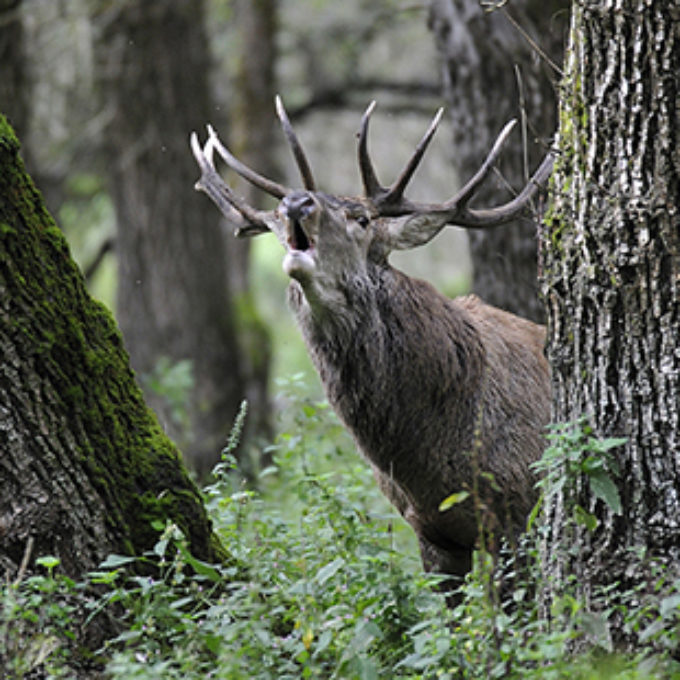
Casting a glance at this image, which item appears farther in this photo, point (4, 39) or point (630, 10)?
point (4, 39)

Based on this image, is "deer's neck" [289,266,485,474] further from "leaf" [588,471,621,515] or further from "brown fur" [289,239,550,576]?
"leaf" [588,471,621,515]

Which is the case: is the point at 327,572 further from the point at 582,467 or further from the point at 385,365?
the point at 385,365

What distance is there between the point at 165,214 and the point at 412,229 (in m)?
6.97

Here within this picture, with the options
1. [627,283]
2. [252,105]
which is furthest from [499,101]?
[252,105]

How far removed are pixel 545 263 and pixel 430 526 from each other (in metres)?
2.09

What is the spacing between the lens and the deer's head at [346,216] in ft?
18.2

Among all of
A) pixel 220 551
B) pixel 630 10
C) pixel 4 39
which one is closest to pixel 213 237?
pixel 4 39

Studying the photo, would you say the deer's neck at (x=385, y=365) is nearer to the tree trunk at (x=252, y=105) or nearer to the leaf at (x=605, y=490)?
the leaf at (x=605, y=490)

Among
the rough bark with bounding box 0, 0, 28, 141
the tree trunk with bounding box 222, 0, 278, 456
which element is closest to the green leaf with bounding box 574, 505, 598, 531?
the rough bark with bounding box 0, 0, 28, 141

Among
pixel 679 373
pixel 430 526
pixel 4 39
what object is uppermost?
pixel 4 39

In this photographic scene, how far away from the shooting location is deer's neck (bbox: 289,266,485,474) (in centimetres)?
584

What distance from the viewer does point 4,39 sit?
1028cm

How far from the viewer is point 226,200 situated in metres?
6.41

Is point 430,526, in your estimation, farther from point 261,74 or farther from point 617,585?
point 261,74
